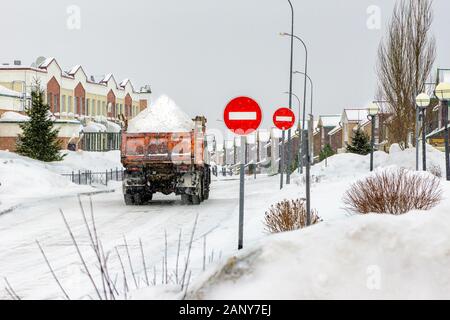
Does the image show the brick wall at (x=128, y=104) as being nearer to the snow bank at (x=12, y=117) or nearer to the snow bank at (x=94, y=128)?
the snow bank at (x=94, y=128)

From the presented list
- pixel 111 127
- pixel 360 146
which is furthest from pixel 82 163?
pixel 360 146

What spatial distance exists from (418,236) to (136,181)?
18.0 m

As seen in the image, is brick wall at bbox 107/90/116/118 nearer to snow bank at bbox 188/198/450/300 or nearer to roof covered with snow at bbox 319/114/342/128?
roof covered with snow at bbox 319/114/342/128

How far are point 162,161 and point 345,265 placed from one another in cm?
1782

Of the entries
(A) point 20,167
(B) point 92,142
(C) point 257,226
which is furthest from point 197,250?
(B) point 92,142

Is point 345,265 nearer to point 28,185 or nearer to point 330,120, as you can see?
point 28,185

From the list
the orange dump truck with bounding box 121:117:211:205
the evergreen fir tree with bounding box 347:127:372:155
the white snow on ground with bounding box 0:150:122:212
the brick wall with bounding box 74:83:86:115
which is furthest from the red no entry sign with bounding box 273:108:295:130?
the brick wall with bounding box 74:83:86:115

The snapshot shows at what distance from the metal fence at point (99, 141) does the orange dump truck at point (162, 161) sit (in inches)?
1674

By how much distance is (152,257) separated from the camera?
1189 centimetres

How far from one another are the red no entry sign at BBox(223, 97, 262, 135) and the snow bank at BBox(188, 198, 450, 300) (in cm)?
558

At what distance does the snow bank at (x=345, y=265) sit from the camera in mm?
5141

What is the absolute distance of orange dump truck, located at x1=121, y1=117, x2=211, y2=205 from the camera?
75.4 ft

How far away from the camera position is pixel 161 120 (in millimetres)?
23672
